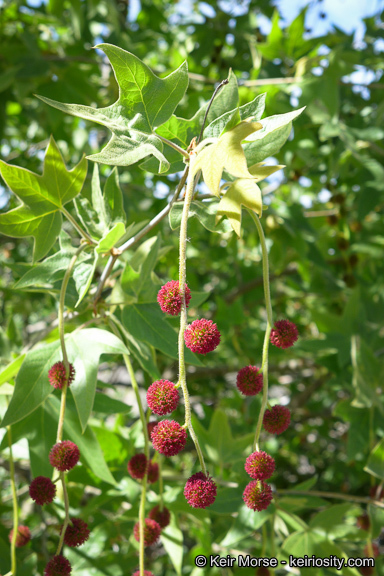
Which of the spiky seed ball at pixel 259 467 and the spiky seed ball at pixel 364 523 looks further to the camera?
the spiky seed ball at pixel 364 523

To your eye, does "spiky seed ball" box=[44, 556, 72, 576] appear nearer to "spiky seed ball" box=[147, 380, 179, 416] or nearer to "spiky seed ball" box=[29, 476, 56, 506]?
"spiky seed ball" box=[29, 476, 56, 506]

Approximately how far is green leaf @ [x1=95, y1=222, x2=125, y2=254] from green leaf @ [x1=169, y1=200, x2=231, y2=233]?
138mm

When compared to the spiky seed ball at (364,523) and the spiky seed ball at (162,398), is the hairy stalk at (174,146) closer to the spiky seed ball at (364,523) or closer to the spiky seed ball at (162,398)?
the spiky seed ball at (162,398)

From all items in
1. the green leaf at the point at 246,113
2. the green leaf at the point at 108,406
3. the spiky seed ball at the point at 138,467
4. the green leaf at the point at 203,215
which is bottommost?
the green leaf at the point at 108,406

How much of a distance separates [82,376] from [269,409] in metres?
0.47

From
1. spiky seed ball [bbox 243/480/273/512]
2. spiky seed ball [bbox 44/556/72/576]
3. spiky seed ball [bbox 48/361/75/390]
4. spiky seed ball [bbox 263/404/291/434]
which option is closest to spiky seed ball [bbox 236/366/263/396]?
spiky seed ball [bbox 263/404/291/434]

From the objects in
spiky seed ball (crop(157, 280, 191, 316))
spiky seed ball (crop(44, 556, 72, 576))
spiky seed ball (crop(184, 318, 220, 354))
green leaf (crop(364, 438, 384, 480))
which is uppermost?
spiky seed ball (crop(157, 280, 191, 316))

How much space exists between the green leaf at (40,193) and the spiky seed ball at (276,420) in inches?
27.5

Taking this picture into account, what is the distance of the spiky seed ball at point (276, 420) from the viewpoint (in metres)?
Result: 0.94

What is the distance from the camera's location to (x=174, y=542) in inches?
64.1

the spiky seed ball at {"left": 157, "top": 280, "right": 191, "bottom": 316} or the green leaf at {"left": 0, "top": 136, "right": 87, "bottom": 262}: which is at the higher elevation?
the green leaf at {"left": 0, "top": 136, "right": 87, "bottom": 262}

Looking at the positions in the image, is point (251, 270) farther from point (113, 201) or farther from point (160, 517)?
point (160, 517)

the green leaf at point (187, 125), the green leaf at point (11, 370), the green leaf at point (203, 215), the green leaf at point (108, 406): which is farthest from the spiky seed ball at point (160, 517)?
the green leaf at point (187, 125)

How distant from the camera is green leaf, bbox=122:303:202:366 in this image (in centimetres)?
129
